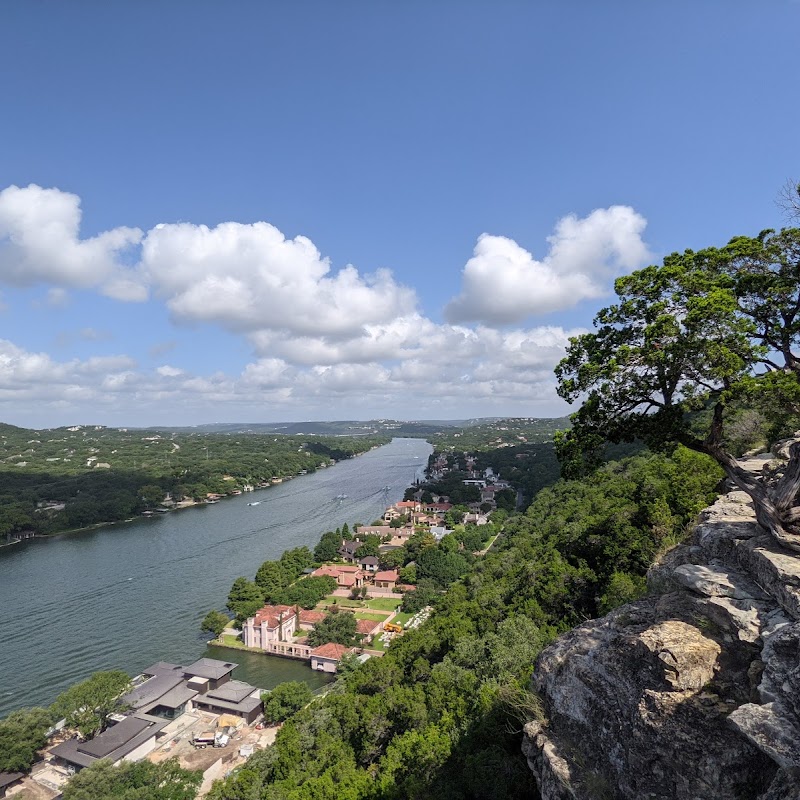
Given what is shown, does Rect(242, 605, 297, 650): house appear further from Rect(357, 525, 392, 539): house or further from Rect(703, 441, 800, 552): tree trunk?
Rect(703, 441, 800, 552): tree trunk

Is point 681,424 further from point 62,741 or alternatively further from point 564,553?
point 62,741

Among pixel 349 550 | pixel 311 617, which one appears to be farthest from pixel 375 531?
pixel 311 617

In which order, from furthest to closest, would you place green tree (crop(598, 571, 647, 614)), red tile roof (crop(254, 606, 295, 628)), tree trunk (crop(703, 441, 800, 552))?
red tile roof (crop(254, 606, 295, 628)) → green tree (crop(598, 571, 647, 614)) → tree trunk (crop(703, 441, 800, 552))

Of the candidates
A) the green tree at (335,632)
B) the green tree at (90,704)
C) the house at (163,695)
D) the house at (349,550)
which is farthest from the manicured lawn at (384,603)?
the green tree at (90,704)

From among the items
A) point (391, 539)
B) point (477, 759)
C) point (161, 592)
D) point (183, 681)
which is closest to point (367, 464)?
point (391, 539)

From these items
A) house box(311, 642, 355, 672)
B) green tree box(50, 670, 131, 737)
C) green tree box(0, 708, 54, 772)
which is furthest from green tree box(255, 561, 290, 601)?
green tree box(0, 708, 54, 772)

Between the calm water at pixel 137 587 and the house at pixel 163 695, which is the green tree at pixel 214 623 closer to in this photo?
A: the calm water at pixel 137 587
